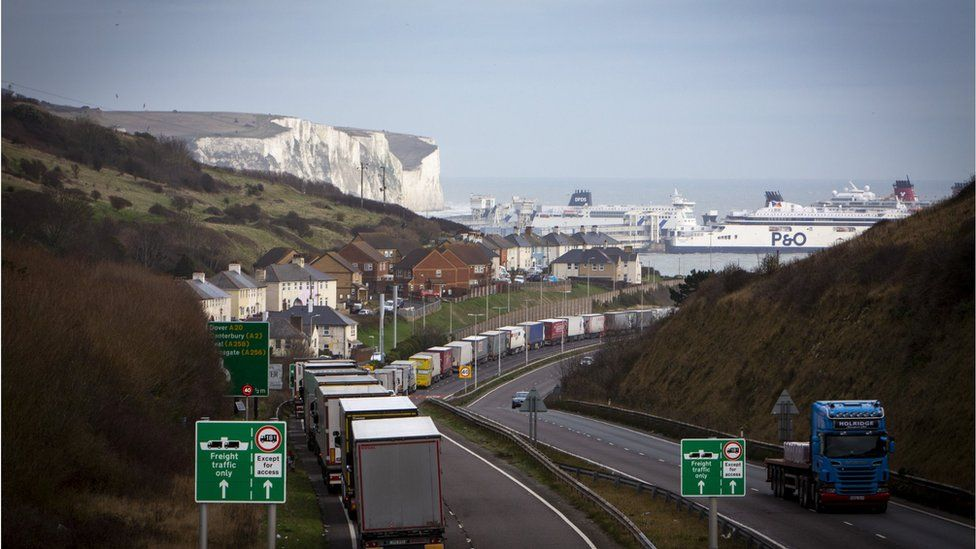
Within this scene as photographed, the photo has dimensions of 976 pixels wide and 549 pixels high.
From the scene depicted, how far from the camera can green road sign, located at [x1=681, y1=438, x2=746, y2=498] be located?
57.9 ft

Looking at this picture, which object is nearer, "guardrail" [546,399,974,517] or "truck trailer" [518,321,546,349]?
"guardrail" [546,399,974,517]

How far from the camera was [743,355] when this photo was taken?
5350 cm

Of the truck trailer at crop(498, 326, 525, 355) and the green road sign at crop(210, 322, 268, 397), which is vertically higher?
the green road sign at crop(210, 322, 268, 397)

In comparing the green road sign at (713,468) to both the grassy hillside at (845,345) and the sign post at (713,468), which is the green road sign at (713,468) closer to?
the sign post at (713,468)

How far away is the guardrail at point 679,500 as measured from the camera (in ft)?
73.0

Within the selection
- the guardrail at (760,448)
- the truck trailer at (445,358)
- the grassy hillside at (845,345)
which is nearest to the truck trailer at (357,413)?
the guardrail at (760,448)

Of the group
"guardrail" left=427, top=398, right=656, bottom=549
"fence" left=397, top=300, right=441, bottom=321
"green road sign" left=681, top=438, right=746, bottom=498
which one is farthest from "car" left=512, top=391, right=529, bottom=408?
"green road sign" left=681, top=438, right=746, bottom=498

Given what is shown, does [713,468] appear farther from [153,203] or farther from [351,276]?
[153,203]

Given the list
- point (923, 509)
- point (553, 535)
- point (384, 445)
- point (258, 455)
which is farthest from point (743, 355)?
point (258, 455)

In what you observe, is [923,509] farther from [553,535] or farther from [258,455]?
[258,455]

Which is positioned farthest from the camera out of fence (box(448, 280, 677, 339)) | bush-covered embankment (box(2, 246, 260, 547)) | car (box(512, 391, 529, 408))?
fence (box(448, 280, 677, 339))

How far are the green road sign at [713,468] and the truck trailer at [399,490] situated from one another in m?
4.89

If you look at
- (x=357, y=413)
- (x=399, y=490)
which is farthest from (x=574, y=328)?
(x=399, y=490)

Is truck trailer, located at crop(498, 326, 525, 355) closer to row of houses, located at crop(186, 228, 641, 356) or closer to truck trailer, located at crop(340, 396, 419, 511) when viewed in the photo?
row of houses, located at crop(186, 228, 641, 356)
